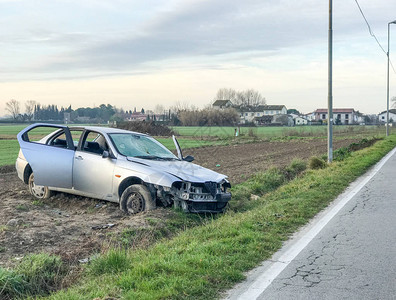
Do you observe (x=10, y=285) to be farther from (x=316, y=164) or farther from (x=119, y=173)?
(x=316, y=164)

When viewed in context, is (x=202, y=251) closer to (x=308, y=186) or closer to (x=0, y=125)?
(x=308, y=186)

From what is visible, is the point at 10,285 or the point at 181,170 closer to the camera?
the point at 10,285

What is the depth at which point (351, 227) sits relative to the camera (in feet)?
27.5

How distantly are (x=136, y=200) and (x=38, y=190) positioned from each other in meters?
2.82

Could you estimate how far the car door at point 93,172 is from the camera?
959 cm

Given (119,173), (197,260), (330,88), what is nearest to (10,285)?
(197,260)

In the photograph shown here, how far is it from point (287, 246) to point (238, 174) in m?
9.82

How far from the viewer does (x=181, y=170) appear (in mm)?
9508

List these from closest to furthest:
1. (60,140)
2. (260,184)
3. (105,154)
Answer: (105,154)
(60,140)
(260,184)

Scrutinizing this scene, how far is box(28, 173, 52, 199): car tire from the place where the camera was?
10570mm

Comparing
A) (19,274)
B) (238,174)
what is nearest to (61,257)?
(19,274)

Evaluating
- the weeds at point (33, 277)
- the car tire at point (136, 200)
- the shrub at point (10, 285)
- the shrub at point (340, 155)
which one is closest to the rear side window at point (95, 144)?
the car tire at point (136, 200)

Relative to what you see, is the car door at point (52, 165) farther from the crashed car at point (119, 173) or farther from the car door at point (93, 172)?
the car door at point (93, 172)

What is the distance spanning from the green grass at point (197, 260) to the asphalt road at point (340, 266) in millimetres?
270
